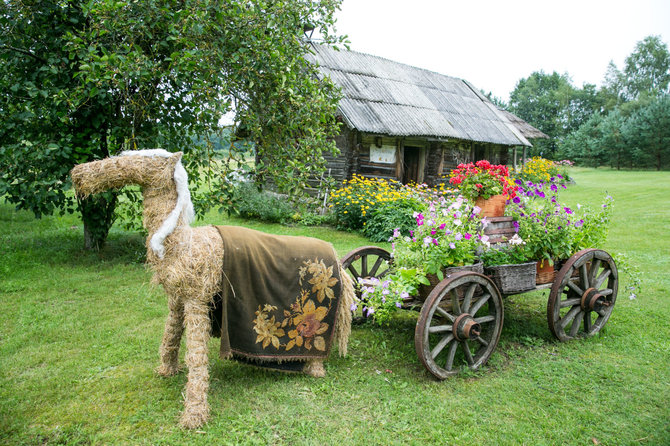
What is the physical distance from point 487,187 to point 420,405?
2.22 meters

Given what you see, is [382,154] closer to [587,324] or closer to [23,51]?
[23,51]

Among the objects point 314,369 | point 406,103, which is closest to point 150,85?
point 314,369

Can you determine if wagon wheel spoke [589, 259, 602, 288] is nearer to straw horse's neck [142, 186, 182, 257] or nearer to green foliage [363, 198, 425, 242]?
straw horse's neck [142, 186, 182, 257]

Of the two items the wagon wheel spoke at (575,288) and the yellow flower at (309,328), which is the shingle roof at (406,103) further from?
the yellow flower at (309,328)

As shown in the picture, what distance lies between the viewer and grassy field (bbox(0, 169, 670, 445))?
293cm

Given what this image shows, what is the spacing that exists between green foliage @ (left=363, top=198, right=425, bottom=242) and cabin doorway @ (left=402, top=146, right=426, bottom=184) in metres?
6.22

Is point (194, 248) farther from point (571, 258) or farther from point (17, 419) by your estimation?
point (571, 258)

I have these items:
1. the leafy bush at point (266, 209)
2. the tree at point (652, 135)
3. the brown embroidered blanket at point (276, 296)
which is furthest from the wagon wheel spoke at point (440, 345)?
the tree at point (652, 135)

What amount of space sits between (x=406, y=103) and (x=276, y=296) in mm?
12547

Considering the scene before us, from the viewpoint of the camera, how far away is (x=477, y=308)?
3.77 metres

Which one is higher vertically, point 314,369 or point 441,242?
point 441,242

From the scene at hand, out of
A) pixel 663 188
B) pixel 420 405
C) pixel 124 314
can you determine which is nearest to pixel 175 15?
pixel 124 314

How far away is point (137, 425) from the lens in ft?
9.67

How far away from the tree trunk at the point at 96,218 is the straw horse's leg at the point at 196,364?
4.25m
